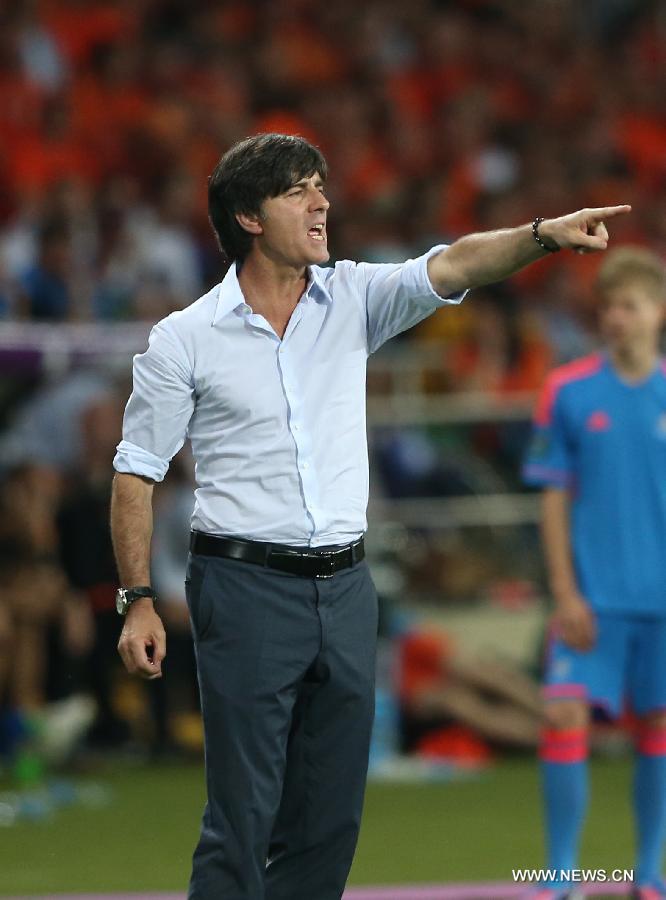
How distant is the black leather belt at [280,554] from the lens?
178 inches

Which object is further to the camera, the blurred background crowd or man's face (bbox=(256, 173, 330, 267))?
the blurred background crowd

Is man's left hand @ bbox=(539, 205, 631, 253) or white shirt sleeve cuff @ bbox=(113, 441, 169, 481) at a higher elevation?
man's left hand @ bbox=(539, 205, 631, 253)

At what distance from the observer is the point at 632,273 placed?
20.9 ft

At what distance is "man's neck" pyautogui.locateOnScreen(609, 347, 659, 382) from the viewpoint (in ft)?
21.4

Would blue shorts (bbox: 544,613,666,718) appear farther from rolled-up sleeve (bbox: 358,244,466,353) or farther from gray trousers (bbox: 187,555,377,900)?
rolled-up sleeve (bbox: 358,244,466,353)

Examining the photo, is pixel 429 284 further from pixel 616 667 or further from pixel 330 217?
pixel 330 217

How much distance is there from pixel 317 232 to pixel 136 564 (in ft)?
3.15

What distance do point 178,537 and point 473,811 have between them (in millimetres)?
2690

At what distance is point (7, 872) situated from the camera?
7.05 m

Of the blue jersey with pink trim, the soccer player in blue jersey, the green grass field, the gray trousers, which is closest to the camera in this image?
the gray trousers

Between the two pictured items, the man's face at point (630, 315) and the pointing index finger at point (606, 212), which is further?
the man's face at point (630, 315)

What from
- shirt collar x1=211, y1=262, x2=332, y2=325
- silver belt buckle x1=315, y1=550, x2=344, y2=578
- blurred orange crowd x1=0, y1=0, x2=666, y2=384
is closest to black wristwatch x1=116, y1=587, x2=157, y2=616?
silver belt buckle x1=315, y1=550, x2=344, y2=578

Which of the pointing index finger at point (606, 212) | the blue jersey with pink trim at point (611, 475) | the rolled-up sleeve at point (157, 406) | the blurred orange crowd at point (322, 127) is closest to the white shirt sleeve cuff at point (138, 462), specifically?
the rolled-up sleeve at point (157, 406)

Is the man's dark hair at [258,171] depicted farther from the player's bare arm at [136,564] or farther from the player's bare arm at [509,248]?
the player's bare arm at [136,564]
